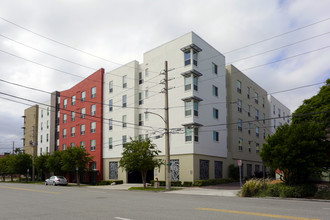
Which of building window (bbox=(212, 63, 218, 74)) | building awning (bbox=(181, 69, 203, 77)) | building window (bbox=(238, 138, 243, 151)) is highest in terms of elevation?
building window (bbox=(212, 63, 218, 74))

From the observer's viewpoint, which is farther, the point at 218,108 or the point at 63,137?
the point at 63,137

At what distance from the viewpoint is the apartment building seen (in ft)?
115

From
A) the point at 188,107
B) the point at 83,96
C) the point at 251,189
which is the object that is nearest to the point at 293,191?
the point at 251,189

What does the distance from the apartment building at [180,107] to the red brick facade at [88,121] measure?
6.96ft

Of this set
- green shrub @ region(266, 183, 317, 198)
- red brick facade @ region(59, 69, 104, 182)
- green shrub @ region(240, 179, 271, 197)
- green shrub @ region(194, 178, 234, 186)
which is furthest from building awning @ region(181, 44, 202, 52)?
green shrub @ region(266, 183, 317, 198)

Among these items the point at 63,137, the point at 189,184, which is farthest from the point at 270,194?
the point at 63,137

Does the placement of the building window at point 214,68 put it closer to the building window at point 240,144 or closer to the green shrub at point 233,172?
the building window at point 240,144

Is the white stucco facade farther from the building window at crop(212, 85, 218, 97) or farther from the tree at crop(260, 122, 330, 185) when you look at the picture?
the tree at crop(260, 122, 330, 185)

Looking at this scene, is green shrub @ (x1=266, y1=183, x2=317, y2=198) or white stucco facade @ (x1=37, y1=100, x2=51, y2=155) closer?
green shrub @ (x1=266, y1=183, x2=317, y2=198)

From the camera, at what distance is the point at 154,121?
128 feet

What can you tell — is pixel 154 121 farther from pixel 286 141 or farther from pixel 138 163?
pixel 286 141

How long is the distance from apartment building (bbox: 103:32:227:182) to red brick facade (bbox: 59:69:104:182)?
2.12 m

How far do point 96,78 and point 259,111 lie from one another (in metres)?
28.4

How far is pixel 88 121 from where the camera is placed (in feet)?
166
